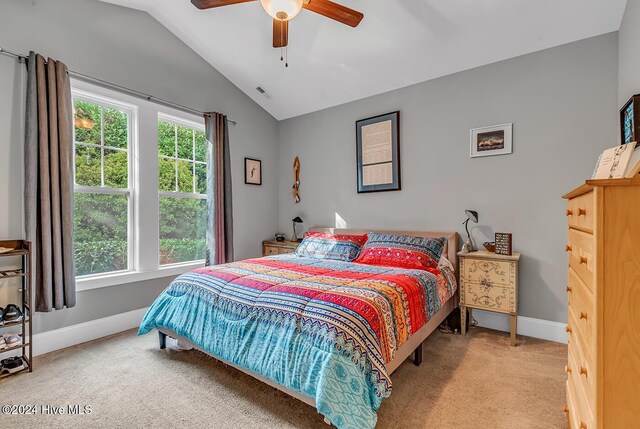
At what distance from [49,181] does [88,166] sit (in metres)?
0.47

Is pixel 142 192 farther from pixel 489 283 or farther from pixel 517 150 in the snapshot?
pixel 517 150

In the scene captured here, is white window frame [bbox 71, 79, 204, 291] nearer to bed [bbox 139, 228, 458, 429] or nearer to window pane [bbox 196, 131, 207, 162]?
window pane [bbox 196, 131, 207, 162]

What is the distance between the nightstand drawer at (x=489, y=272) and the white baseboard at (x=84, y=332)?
3.37 metres

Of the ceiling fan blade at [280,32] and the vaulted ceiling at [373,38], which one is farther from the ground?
the vaulted ceiling at [373,38]

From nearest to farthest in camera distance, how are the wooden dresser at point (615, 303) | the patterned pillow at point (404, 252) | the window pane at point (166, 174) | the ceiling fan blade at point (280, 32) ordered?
the wooden dresser at point (615, 303) → the ceiling fan blade at point (280, 32) → the patterned pillow at point (404, 252) → the window pane at point (166, 174)

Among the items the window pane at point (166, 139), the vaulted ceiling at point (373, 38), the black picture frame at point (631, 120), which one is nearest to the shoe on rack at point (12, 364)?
the window pane at point (166, 139)

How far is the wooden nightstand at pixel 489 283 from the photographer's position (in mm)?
2645

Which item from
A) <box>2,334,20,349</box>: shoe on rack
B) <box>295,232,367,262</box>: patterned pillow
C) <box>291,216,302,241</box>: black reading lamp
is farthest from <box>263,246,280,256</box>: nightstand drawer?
<box>2,334,20,349</box>: shoe on rack

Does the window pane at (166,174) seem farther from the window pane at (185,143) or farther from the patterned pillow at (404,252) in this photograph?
the patterned pillow at (404,252)

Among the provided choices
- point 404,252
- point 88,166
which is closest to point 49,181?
point 88,166

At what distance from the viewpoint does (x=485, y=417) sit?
1.74m

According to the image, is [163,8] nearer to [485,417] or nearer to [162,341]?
[162,341]

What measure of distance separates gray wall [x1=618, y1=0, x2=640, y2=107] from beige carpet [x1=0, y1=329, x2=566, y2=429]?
6.81 feet

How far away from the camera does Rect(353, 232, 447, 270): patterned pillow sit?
2846 millimetres
